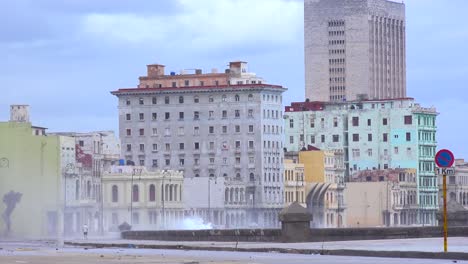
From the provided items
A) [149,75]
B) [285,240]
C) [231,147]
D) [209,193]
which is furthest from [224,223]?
[285,240]

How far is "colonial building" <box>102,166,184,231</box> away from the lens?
158750 millimetres

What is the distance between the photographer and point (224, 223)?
173750 millimetres

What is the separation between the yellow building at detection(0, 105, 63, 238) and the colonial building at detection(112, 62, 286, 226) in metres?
36.1

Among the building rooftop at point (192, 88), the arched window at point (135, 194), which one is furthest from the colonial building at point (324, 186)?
the arched window at point (135, 194)

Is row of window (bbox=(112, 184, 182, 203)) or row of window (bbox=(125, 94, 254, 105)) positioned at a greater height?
row of window (bbox=(125, 94, 254, 105))

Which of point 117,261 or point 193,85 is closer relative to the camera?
point 117,261

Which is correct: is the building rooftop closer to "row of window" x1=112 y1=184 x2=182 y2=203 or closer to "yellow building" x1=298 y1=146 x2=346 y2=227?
"yellow building" x1=298 y1=146 x2=346 y2=227

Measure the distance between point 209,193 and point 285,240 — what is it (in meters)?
111

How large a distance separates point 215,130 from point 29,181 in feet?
158

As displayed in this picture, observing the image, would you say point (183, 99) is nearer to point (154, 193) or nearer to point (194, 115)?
point (194, 115)

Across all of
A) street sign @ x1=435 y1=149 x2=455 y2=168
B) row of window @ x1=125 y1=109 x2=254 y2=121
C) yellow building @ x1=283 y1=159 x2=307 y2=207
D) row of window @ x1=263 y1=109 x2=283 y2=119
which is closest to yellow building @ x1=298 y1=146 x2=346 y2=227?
yellow building @ x1=283 y1=159 x2=307 y2=207

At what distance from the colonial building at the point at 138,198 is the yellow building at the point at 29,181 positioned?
40.1ft

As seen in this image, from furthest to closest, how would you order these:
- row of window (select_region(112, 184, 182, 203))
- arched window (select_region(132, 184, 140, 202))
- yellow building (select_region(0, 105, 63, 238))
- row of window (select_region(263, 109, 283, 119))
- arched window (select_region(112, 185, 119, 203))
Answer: row of window (select_region(263, 109, 283, 119))
arched window (select_region(132, 184, 140, 202))
row of window (select_region(112, 184, 182, 203))
arched window (select_region(112, 185, 119, 203))
yellow building (select_region(0, 105, 63, 238))

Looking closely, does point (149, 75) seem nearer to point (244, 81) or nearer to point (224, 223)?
point (244, 81)
